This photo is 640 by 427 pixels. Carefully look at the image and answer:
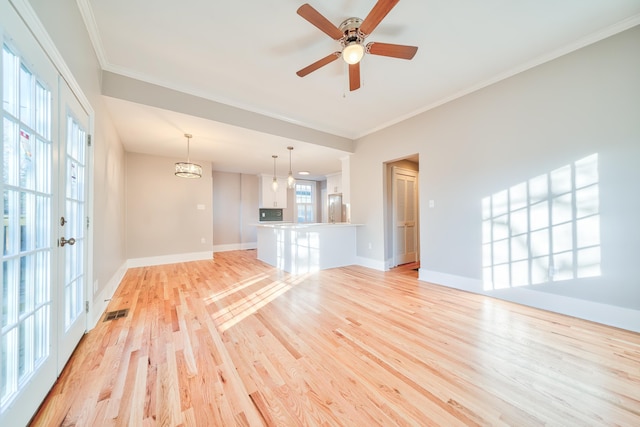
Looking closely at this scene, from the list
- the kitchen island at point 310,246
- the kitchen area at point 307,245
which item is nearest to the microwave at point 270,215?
the kitchen area at point 307,245

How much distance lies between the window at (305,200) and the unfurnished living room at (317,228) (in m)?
4.36

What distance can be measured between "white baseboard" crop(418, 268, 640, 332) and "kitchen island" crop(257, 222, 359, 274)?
2.20 m

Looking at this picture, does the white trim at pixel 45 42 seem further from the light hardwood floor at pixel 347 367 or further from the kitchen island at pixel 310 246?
the kitchen island at pixel 310 246

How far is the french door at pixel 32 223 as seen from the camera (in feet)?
3.39

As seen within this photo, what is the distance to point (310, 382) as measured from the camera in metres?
1.45

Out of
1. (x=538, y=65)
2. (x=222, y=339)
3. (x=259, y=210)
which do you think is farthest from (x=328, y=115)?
(x=259, y=210)

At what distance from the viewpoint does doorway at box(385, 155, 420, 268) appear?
4.69m

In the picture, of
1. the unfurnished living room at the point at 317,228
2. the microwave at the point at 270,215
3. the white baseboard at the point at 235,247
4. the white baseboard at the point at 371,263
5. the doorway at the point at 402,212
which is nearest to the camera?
the unfurnished living room at the point at 317,228

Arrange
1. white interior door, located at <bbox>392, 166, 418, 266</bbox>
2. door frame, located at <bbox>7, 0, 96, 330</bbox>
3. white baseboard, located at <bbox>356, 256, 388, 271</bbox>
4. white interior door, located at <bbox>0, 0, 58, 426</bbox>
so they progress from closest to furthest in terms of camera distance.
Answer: white interior door, located at <bbox>0, 0, 58, 426</bbox>
door frame, located at <bbox>7, 0, 96, 330</bbox>
white baseboard, located at <bbox>356, 256, 388, 271</bbox>
white interior door, located at <bbox>392, 166, 418, 266</bbox>

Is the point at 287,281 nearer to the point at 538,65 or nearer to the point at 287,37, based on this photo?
the point at 287,37

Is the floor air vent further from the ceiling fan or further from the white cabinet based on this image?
the white cabinet

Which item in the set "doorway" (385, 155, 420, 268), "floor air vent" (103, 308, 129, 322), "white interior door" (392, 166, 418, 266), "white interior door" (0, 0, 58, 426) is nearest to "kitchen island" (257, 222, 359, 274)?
"doorway" (385, 155, 420, 268)

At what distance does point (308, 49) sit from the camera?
2391 mm

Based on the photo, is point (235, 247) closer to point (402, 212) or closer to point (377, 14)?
point (402, 212)
